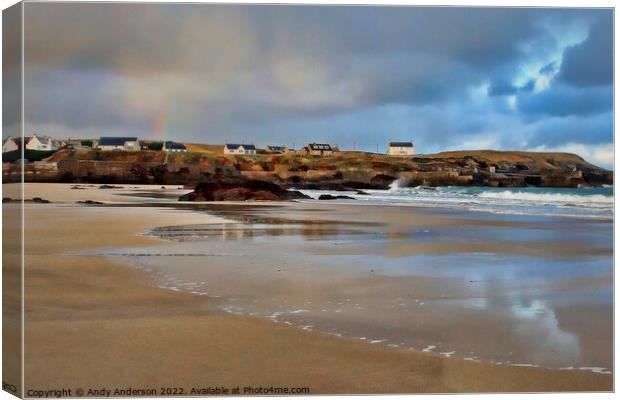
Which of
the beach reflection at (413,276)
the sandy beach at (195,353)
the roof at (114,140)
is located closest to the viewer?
the sandy beach at (195,353)

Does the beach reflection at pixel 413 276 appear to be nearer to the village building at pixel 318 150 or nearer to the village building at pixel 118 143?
the village building at pixel 318 150

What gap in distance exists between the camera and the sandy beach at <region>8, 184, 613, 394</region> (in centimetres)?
362

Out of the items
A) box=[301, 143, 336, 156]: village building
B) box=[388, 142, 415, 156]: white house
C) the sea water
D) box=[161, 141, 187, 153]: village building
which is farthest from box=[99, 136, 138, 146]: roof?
box=[388, 142, 415, 156]: white house

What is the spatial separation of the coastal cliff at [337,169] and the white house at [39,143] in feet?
0.33

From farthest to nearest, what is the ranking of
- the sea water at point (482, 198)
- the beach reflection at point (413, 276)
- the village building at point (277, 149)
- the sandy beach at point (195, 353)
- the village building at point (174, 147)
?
1. the sea water at point (482, 198)
2. the village building at point (277, 149)
3. the village building at point (174, 147)
4. the beach reflection at point (413, 276)
5. the sandy beach at point (195, 353)

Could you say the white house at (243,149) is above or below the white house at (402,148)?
below

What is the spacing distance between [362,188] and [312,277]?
3.16ft

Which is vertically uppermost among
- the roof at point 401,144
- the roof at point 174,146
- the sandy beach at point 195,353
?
the roof at point 401,144

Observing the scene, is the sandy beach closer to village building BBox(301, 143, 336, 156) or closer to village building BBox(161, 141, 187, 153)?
village building BBox(161, 141, 187, 153)

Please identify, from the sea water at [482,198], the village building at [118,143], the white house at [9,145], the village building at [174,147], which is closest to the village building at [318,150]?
the sea water at [482,198]

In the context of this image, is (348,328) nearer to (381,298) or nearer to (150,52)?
(381,298)

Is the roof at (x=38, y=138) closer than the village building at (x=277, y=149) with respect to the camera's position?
Yes

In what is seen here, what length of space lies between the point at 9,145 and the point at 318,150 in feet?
6.96

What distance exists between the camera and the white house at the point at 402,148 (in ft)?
14.7
